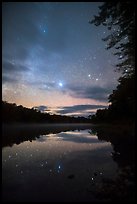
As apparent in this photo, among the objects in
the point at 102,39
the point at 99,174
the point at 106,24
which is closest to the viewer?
the point at 99,174

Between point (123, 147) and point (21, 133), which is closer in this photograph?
point (123, 147)

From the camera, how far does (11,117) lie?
121 metres

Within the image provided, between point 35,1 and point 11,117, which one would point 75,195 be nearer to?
point 35,1

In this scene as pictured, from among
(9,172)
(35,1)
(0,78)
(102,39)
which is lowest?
(9,172)

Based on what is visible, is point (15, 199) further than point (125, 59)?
No

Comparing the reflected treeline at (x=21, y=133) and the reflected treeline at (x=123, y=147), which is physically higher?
the reflected treeline at (x=123, y=147)

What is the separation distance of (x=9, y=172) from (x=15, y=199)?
4.57m

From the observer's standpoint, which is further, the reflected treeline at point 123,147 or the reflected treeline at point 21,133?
the reflected treeline at point 21,133

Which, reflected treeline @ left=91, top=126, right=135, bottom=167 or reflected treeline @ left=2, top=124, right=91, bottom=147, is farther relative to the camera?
reflected treeline @ left=2, top=124, right=91, bottom=147

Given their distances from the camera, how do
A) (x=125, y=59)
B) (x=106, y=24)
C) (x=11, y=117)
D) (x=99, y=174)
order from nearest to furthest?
(x=99, y=174) → (x=106, y=24) → (x=125, y=59) → (x=11, y=117)

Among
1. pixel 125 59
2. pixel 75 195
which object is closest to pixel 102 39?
pixel 125 59

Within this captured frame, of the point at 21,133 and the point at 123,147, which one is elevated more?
the point at 123,147

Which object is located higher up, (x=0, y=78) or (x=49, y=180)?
(x=0, y=78)

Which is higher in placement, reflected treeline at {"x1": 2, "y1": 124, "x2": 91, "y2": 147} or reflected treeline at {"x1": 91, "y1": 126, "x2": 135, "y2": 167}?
reflected treeline at {"x1": 91, "y1": 126, "x2": 135, "y2": 167}
